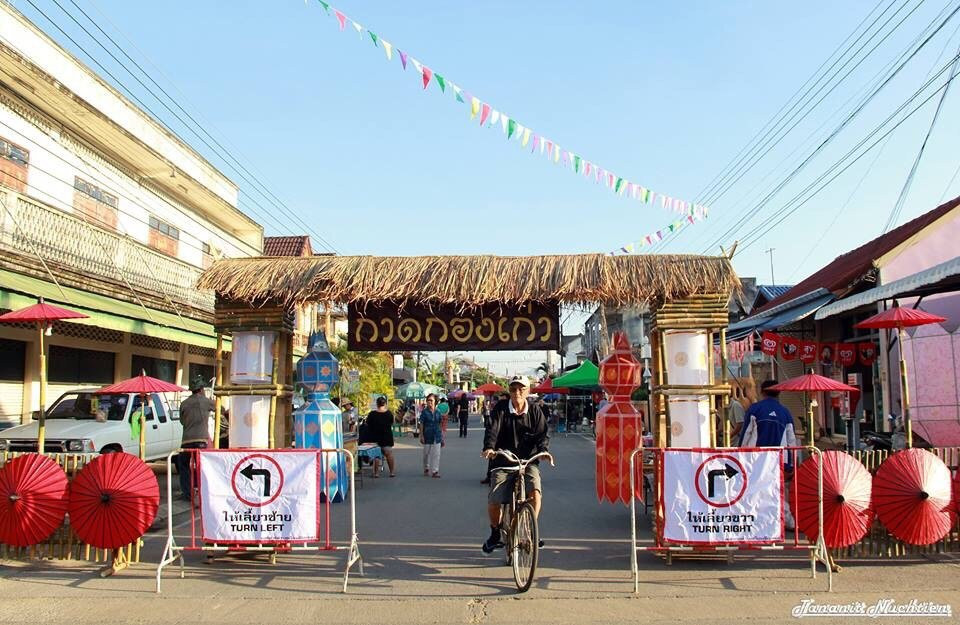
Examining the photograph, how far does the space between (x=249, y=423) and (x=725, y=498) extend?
5023mm

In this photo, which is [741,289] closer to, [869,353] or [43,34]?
[869,353]

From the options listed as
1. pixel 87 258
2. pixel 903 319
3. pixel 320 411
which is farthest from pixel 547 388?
pixel 903 319

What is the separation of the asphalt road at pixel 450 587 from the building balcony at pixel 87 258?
4.97 m

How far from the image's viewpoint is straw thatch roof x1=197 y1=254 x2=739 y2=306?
304 inches

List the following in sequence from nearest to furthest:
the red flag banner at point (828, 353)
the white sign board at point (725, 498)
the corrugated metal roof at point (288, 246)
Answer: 1. the white sign board at point (725, 498)
2. the red flag banner at point (828, 353)
3. the corrugated metal roof at point (288, 246)

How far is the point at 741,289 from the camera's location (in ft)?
25.6

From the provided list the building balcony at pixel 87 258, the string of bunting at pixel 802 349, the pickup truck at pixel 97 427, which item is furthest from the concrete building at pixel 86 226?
the string of bunting at pixel 802 349

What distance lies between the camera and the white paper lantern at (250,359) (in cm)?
821

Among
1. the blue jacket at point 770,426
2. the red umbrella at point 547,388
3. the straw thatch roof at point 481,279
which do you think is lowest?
the blue jacket at point 770,426

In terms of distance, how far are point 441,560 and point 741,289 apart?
4196mm

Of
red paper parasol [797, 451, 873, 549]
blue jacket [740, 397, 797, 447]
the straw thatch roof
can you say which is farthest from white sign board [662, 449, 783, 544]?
blue jacket [740, 397, 797, 447]

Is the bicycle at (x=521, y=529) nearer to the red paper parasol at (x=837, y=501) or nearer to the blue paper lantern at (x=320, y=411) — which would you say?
the red paper parasol at (x=837, y=501)

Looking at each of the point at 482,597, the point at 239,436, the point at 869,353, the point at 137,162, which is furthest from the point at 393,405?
the point at 482,597

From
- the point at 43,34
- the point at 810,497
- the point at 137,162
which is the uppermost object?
the point at 43,34
